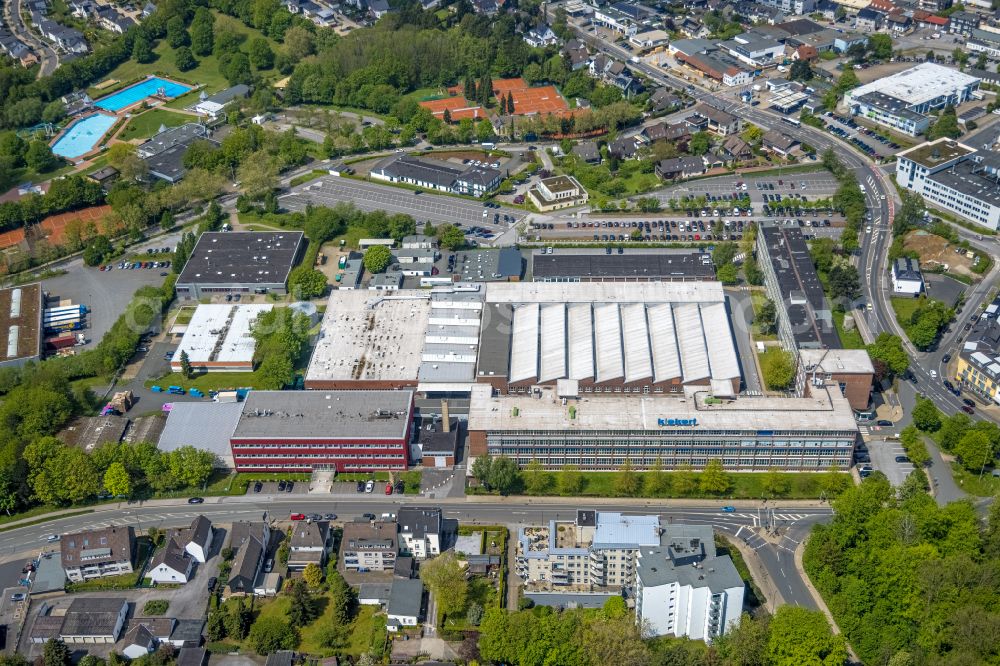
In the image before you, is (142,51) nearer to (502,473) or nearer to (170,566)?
(170,566)

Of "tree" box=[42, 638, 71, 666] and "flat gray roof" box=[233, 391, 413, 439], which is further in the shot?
"flat gray roof" box=[233, 391, 413, 439]

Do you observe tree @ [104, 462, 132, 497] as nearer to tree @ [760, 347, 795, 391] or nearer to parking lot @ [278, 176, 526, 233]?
parking lot @ [278, 176, 526, 233]

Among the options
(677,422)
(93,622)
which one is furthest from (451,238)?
(93,622)

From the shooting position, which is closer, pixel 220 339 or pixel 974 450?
pixel 974 450

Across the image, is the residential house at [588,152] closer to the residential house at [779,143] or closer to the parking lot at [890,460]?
the residential house at [779,143]

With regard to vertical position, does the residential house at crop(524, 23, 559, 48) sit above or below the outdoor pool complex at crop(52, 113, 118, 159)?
above

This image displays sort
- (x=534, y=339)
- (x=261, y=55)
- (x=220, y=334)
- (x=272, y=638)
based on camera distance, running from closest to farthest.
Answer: (x=272, y=638)
(x=534, y=339)
(x=220, y=334)
(x=261, y=55)

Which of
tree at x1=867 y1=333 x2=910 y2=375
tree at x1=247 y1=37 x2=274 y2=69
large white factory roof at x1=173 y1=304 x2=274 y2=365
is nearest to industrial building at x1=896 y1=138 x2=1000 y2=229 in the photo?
tree at x1=867 y1=333 x2=910 y2=375
